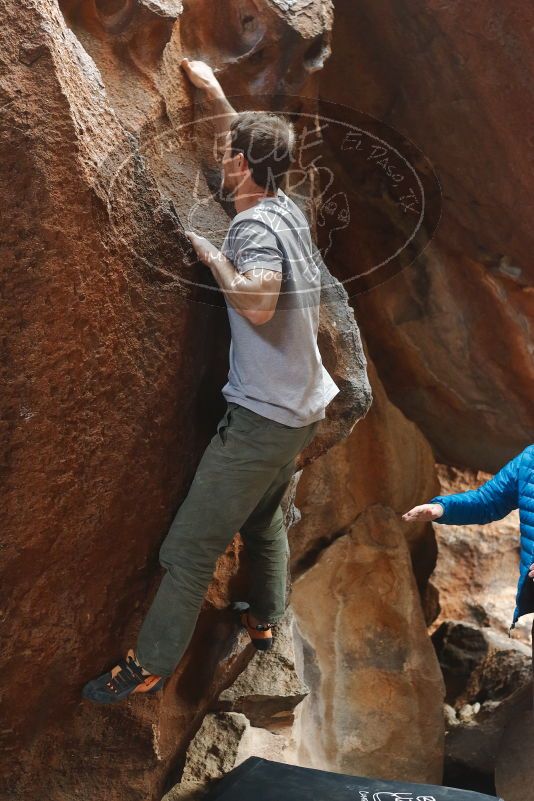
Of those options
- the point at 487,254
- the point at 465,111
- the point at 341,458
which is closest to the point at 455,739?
the point at 341,458

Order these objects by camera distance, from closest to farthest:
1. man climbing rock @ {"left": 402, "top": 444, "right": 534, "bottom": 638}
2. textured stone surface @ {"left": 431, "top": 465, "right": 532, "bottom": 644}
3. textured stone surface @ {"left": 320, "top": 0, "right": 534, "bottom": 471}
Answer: man climbing rock @ {"left": 402, "top": 444, "right": 534, "bottom": 638}
textured stone surface @ {"left": 320, "top": 0, "right": 534, "bottom": 471}
textured stone surface @ {"left": 431, "top": 465, "right": 532, "bottom": 644}

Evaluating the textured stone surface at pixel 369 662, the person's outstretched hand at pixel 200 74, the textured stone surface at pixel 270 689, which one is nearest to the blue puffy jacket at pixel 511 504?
the textured stone surface at pixel 270 689

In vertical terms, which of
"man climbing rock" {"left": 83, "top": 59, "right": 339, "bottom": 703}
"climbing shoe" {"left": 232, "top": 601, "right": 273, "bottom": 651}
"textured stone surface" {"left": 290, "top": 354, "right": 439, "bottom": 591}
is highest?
"man climbing rock" {"left": 83, "top": 59, "right": 339, "bottom": 703}

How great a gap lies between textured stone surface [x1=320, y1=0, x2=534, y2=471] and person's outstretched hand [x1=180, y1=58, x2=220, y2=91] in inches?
24.7

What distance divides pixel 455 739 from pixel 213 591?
1936 mm

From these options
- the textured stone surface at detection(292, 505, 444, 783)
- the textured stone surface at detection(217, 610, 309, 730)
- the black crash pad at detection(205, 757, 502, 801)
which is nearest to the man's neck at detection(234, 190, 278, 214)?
the black crash pad at detection(205, 757, 502, 801)

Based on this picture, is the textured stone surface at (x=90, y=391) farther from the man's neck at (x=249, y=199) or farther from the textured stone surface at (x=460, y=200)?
the textured stone surface at (x=460, y=200)

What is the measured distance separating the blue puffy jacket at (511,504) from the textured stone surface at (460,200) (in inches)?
35.1

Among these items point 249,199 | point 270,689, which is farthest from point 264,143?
point 270,689

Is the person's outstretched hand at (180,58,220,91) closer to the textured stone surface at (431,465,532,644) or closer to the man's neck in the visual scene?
the man's neck

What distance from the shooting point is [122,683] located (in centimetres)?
209

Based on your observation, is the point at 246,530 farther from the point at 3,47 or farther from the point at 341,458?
the point at 341,458

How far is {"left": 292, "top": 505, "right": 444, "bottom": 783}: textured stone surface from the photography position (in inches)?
142

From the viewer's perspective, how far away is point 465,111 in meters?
3.58
